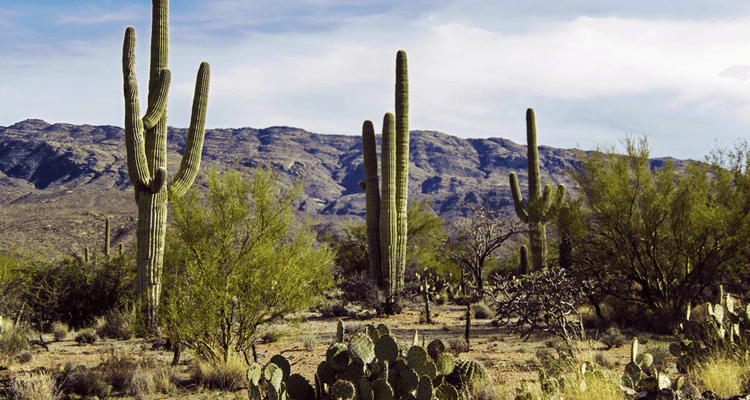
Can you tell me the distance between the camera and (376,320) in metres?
16.1

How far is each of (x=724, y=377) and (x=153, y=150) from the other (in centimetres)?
1204

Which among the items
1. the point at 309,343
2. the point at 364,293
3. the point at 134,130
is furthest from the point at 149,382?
the point at 364,293

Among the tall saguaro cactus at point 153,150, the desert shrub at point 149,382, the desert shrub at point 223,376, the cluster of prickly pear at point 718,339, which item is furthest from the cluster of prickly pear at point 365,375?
the tall saguaro cactus at point 153,150

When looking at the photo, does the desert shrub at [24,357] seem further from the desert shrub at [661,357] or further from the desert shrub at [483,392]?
the desert shrub at [661,357]

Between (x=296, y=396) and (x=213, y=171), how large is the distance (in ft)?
15.8

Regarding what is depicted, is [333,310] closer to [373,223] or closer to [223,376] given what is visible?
[373,223]

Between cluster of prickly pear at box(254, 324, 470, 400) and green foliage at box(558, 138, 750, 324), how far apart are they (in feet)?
28.4

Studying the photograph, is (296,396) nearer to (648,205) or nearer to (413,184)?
(648,205)

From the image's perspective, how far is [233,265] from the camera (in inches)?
348

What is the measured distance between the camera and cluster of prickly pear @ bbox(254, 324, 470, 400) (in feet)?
17.8

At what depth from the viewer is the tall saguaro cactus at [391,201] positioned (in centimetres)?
1730

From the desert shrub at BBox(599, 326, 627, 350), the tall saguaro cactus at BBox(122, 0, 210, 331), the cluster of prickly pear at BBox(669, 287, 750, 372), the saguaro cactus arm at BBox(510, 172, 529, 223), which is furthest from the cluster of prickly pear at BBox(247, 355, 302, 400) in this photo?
the saguaro cactus arm at BBox(510, 172, 529, 223)

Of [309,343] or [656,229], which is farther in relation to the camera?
[656,229]

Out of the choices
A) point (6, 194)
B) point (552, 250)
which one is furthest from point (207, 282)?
point (6, 194)
